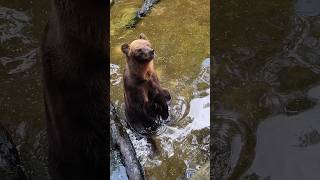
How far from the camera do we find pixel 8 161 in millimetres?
4902

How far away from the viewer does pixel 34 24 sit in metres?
7.61

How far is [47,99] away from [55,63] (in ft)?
1.01

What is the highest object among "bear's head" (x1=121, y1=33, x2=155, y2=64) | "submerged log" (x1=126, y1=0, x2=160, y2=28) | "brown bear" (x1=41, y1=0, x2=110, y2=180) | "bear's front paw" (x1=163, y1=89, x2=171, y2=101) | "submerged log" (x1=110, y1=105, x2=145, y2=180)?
"brown bear" (x1=41, y1=0, x2=110, y2=180)

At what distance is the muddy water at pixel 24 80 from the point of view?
567 cm

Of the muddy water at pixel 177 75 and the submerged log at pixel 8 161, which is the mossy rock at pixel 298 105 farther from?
the submerged log at pixel 8 161

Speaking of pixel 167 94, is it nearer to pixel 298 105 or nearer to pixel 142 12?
pixel 298 105

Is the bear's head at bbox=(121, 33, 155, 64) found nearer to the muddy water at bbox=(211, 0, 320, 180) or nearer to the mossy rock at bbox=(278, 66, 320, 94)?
the muddy water at bbox=(211, 0, 320, 180)

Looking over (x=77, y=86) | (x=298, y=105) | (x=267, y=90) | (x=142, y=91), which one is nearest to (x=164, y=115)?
(x=142, y=91)

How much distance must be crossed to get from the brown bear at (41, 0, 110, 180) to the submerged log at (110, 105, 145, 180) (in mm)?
1179

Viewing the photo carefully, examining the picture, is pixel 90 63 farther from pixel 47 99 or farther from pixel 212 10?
pixel 212 10

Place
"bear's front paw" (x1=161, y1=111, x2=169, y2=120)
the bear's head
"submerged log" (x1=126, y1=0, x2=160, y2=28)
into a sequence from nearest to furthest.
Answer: the bear's head < "bear's front paw" (x1=161, y1=111, x2=169, y2=120) < "submerged log" (x1=126, y1=0, x2=160, y2=28)

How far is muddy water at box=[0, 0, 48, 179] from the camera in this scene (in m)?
5.67

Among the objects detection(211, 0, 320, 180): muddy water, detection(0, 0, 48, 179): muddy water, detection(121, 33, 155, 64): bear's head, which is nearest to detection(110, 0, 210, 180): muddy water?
detection(211, 0, 320, 180): muddy water

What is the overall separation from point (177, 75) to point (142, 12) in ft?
4.94
